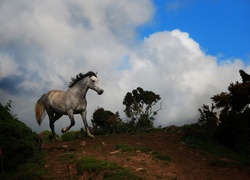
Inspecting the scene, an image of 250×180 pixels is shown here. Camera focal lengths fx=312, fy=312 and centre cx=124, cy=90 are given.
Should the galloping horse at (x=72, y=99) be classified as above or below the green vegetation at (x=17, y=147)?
above

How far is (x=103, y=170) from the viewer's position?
30.3ft

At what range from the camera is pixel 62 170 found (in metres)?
10.1

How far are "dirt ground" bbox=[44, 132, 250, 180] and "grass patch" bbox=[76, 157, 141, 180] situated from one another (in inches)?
10.5

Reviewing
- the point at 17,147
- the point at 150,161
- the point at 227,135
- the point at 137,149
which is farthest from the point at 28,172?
the point at 227,135

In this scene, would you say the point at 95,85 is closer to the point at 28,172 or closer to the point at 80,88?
the point at 80,88

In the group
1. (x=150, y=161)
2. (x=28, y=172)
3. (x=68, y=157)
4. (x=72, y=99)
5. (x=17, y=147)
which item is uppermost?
(x=72, y=99)

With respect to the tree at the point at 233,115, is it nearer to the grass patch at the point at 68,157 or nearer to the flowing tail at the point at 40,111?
the grass patch at the point at 68,157

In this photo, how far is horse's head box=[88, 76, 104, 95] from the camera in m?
15.3

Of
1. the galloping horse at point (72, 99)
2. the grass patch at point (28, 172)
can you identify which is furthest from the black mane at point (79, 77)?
the grass patch at point (28, 172)

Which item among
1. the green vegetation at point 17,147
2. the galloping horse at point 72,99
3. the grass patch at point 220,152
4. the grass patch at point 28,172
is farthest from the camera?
the galloping horse at point 72,99

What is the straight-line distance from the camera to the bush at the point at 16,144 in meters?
10.5

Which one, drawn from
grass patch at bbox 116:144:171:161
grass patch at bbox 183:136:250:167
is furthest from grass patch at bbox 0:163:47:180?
grass patch at bbox 183:136:250:167

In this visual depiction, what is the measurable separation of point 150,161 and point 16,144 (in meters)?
4.62

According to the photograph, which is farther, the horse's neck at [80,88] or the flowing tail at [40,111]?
the flowing tail at [40,111]
